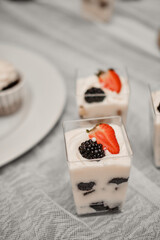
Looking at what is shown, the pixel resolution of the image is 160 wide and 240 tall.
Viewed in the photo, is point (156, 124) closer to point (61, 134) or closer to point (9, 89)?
→ point (61, 134)

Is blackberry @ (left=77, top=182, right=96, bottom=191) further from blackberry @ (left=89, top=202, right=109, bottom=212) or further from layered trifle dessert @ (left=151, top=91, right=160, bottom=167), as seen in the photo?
layered trifle dessert @ (left=151, top=91, right=160, bottom=167)

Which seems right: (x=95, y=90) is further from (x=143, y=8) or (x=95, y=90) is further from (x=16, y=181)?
(x=143, y=8)

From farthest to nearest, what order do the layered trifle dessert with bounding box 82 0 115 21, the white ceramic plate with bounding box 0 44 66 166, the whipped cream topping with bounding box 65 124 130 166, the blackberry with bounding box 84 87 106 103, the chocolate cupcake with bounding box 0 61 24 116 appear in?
1. the layered trifle dessert with bounding box 82 0 115 21
2. the chocolate cupcake with bounding box 0 61 24 116
3. the white ceramic plate with bounding box 0 44 66 166
4. the blackberry with bounding box 84 87 106 103
5. the whipped cream topping with bounding box 65 124 130 166

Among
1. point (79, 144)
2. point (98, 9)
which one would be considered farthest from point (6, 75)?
point (98, 9)

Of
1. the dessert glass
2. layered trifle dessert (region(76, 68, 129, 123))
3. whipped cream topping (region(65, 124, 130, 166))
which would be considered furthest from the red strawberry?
whipped cream topping (region(65, 124, 130, 166))

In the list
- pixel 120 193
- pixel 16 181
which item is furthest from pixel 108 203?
pixel 16 181

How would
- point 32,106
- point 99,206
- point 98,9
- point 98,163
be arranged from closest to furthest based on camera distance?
1. point 98,163
2. point 99,206
3. point 32,106
4. point 98,9
